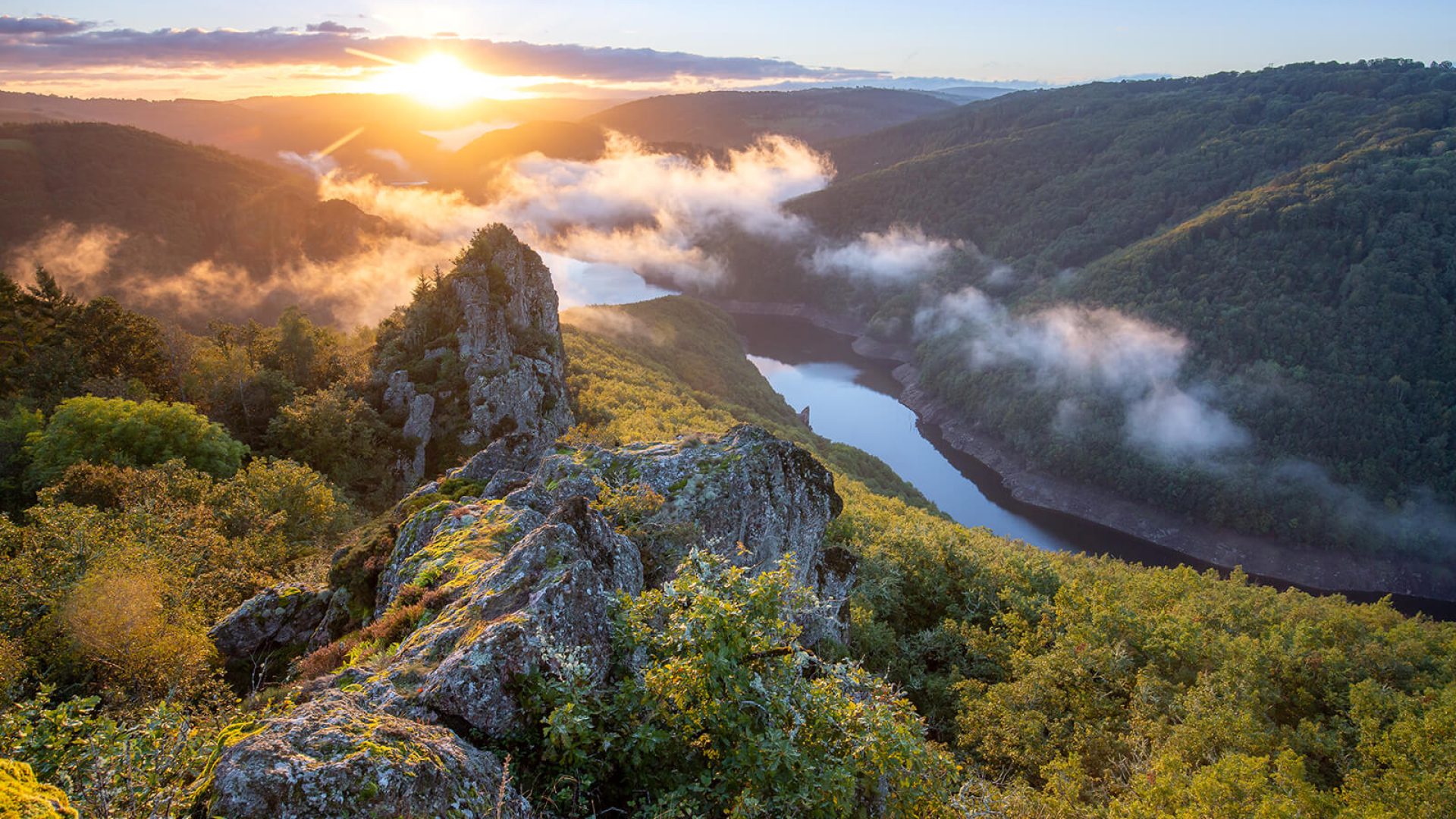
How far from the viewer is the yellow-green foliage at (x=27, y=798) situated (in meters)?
4.85

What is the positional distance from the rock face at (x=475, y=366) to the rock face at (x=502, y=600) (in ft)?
56.8

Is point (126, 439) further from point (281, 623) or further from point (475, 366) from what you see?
point (281, 623)

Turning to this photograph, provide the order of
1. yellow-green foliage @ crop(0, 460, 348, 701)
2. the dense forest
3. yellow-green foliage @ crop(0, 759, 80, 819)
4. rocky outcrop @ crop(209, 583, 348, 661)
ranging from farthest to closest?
rocky outcrop @ crop(209, 583, 348, 661)
yellow-green foliage @ crop(0, 460, 348, 701)
the dense forest
yellow-green foliage @ crop(0, 759, 80, 819)

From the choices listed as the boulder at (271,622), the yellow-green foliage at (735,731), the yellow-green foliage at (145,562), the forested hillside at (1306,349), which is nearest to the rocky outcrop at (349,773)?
the yellow-green foliage at (735,731)

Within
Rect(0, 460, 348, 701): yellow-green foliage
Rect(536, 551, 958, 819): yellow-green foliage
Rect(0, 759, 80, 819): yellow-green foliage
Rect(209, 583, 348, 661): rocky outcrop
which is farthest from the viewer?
Rect(209, 583, 348, 661): rocky outcrop

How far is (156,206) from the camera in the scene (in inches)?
4537

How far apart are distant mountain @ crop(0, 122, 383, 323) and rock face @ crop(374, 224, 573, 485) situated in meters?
83.9

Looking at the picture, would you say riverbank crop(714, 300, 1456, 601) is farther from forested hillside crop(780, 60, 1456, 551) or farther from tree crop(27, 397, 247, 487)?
tree crop(27, 397, 247, 487)

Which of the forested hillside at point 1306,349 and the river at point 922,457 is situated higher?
the forested hillside at point 1306,349

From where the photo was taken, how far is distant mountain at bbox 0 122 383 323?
103812mm

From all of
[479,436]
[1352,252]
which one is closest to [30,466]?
[479,436]

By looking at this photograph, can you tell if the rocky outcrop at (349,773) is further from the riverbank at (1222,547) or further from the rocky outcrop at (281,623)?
the riverbank at (1222,547)

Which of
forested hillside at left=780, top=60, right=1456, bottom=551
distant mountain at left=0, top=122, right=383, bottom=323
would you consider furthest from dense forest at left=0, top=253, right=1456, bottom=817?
forested hillside at left=780, top=60, right=1456, bottom=551

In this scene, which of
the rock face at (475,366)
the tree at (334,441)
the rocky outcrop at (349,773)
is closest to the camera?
the rocky outcrop at (349,773)
